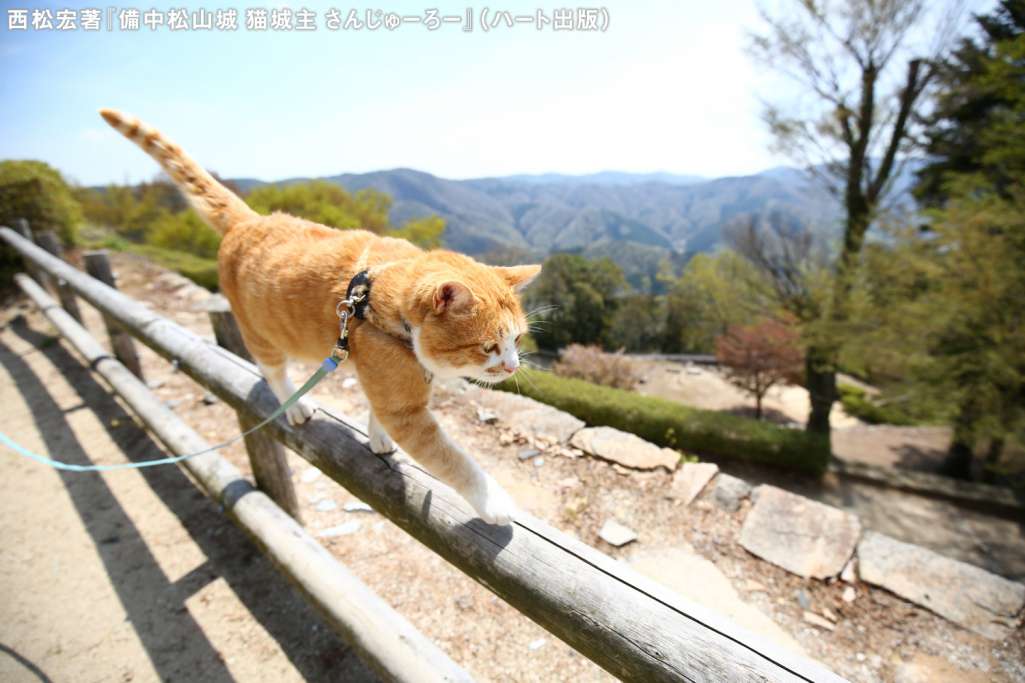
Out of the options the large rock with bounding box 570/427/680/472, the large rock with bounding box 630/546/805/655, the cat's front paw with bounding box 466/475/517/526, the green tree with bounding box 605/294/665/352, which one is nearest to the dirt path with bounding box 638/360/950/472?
the green tree with bounding box 605/294/665/352

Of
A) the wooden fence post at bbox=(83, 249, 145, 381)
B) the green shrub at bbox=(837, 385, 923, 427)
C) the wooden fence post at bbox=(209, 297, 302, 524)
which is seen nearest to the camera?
the wooden fence post at bbox=(209, 297, 302, 524)

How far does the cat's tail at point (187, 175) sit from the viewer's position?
2111 mm

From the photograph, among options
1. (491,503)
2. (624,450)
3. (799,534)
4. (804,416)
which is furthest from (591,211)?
(491,503)

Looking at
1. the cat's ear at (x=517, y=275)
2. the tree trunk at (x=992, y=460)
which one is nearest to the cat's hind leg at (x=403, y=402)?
the cat's ear at (x=517, y=275)

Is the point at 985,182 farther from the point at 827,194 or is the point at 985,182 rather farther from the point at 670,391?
the point at 670,391

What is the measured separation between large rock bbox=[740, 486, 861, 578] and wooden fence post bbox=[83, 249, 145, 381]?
5.96 meters

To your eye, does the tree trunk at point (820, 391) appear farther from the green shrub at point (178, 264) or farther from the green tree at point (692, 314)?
the green shrub at point (178, 264)

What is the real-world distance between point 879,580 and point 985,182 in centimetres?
967

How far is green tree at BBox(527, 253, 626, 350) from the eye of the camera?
2233cm

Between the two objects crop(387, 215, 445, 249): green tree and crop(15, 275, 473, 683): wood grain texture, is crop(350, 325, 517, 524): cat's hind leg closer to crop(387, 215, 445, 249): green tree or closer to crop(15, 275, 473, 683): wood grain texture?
crop(15, 275, 473, 683): wood grain texture

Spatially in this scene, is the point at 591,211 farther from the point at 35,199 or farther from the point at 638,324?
the point at 35,199

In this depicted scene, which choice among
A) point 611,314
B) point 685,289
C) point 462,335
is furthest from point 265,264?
point 685,289

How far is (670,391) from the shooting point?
16094mm

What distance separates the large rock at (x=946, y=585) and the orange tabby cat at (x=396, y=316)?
3419mm
